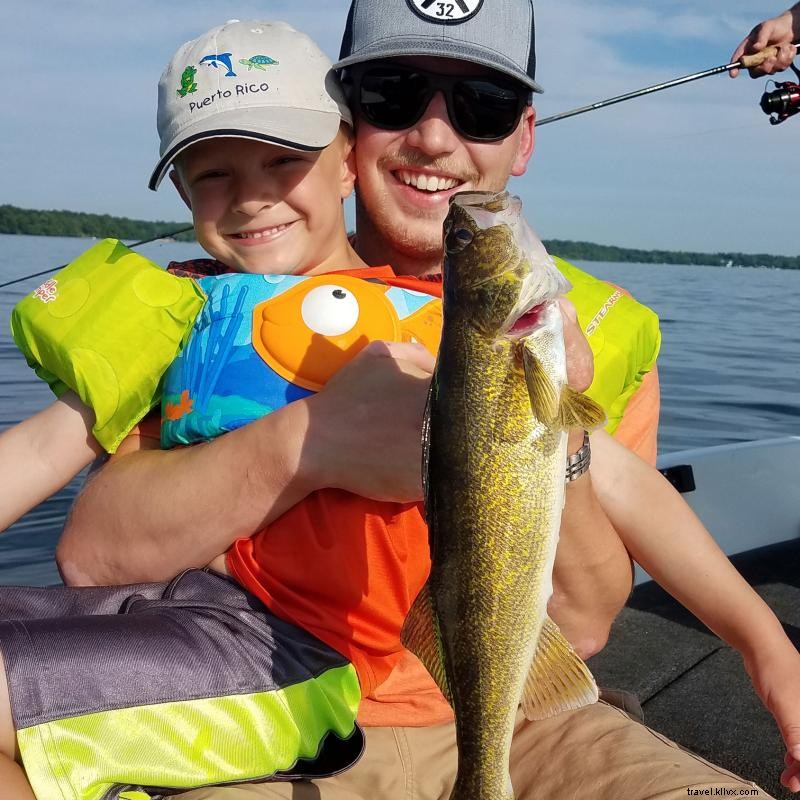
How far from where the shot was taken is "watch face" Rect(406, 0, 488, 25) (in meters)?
3.29

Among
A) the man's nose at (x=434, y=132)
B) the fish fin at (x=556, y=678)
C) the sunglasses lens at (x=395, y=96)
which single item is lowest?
the fish fin at (x=556, y=678)

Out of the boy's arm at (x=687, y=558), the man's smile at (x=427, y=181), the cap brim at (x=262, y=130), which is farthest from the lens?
the man's smile at (x=427, y=181)

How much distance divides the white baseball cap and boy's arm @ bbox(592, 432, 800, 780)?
1.46m

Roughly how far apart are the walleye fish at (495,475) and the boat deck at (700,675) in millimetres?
2192

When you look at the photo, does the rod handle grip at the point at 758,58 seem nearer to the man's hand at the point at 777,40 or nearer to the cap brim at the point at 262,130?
the man's hand at the point at 777,40

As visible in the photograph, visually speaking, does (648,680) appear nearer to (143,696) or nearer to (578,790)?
(578,790)

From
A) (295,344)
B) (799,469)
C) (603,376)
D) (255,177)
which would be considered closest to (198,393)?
(295,344)

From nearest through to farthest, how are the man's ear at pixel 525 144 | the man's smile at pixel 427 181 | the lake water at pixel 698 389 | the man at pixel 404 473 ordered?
the man at pixel 404 473 → the man's smile at pixel 427 181 → the man's ear at pixel 525 144 → the lake water at pixel 698 389

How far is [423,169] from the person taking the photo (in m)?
3.32

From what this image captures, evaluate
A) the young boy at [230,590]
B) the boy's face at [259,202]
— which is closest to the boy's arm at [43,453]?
the young boy at [230,590]

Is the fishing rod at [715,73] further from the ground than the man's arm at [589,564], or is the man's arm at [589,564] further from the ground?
the fishing rod at [715,73]

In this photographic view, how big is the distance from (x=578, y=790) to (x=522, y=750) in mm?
294

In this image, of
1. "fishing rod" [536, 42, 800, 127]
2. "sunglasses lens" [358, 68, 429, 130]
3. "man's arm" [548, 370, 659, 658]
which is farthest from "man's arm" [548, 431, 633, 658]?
"fishing rod" [536, 42, 800, 127]

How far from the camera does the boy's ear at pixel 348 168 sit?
3543 mm
